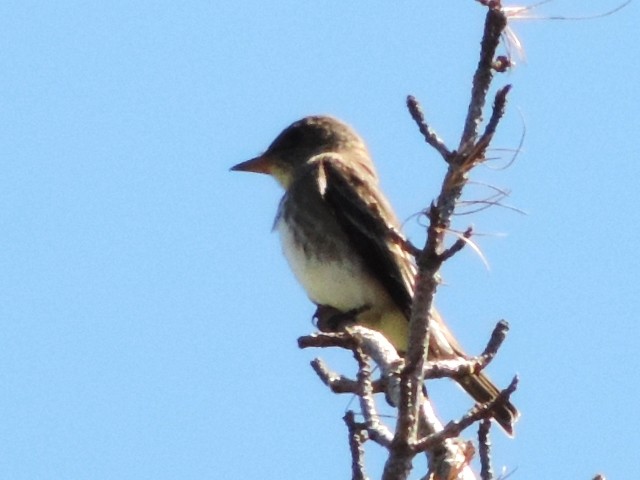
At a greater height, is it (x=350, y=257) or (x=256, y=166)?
(x=256, y=166)

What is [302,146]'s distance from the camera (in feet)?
31.7

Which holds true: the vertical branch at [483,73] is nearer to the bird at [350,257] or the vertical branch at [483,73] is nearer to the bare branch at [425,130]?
the bare branch at [425,130]

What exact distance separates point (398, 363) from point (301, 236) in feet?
9.93

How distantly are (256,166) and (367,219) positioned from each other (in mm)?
1848

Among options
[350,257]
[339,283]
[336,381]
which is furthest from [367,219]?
[336,381]

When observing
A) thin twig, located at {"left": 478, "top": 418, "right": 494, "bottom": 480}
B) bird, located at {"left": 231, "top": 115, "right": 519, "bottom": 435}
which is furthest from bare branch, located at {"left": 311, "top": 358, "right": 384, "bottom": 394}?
bird, located at {"left": 231, "top": 115, "right": 519, "bottom": 435}

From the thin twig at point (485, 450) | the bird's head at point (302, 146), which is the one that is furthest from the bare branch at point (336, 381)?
the bird's head at point (302, 146)

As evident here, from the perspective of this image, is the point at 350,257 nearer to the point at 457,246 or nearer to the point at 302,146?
the point at 302,146

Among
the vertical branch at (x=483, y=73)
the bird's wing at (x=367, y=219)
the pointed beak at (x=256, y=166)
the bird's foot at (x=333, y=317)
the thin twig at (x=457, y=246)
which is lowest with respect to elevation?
the thin twig at (x=457, y=246)

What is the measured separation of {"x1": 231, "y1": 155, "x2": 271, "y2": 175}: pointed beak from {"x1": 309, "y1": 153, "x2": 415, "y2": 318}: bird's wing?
70 centimetres

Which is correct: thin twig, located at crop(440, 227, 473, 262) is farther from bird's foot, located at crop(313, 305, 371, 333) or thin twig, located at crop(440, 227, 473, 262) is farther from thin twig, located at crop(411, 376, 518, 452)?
bird's foot, located at crop(313, 305, 371, 333)

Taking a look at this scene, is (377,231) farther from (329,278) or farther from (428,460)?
(428,460)

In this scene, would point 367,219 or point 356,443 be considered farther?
point 367,219

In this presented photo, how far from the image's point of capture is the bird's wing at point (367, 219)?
25.1ft
